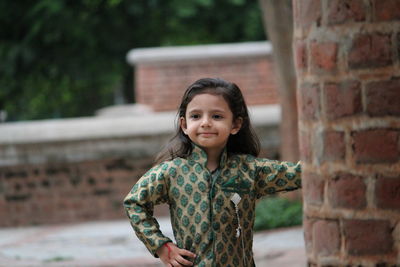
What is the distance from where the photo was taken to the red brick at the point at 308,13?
2256mm

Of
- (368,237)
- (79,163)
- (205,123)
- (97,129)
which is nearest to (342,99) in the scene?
(368,237)

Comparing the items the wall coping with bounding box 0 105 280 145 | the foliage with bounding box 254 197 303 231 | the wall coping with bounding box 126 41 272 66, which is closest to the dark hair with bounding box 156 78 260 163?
the foliage with bounding box 254 197 303 231

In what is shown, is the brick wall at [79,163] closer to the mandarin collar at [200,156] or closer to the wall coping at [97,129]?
the wall coping at [97,129]

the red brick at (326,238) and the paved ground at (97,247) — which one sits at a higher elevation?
the red brick at (326,238)

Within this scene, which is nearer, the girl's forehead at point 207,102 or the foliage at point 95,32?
the girl's forehead at point 207,102

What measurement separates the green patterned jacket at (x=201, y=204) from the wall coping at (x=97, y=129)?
6374 mm

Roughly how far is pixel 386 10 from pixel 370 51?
0.36 ft

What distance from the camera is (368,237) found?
223cm

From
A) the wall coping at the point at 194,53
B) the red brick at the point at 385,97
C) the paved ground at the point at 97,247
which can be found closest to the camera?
the red brick at the point at 385,97

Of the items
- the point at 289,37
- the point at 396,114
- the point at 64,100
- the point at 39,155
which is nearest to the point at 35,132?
the point at 39,155

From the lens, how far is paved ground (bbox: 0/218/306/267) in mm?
6375

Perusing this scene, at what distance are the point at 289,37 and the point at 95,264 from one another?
3.11 m

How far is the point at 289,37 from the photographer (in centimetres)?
833

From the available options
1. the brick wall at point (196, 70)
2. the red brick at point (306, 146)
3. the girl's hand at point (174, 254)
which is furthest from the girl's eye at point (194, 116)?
the brick wall at point (196, 70)
